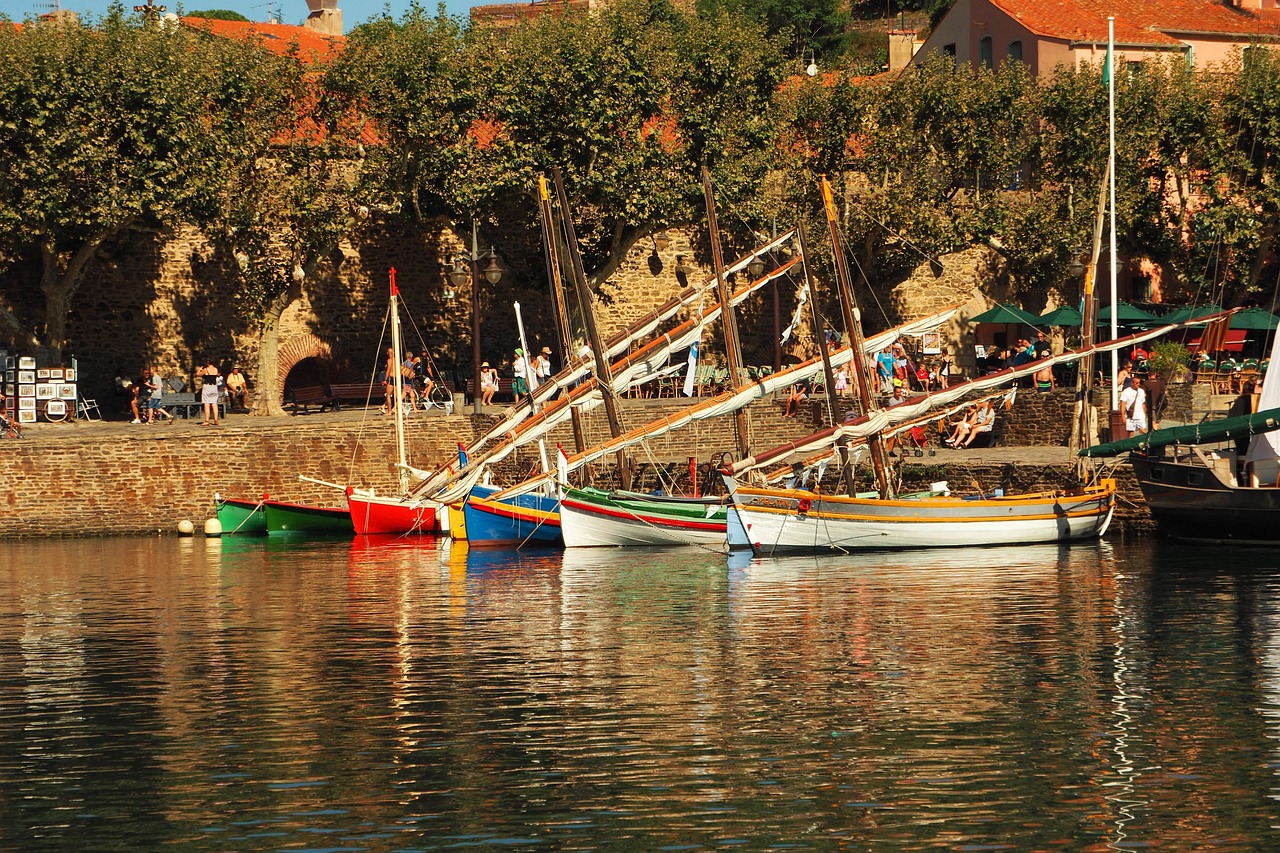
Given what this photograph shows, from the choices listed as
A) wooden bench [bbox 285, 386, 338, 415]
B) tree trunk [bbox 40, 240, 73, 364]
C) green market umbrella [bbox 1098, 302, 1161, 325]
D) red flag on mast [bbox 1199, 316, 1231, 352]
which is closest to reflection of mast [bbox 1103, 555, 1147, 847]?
red flag on mast [bbox 1199, 316, 1231, 352]

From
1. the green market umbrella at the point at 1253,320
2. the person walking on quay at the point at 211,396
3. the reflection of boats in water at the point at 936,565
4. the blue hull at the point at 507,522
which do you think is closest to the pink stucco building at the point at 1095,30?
the green market umbrella at the point at 1253,320

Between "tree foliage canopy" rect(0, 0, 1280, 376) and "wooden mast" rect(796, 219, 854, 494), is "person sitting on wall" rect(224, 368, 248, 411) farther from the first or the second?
"wooden mast" rect(796, 219, 854, 494)

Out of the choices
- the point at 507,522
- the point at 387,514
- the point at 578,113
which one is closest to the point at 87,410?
the point at 387,514

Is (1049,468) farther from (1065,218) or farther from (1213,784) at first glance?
(1213,784)

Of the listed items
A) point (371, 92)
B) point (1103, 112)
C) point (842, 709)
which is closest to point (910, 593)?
point (842, 709)

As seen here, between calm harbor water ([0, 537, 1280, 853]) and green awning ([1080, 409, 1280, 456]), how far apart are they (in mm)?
2288

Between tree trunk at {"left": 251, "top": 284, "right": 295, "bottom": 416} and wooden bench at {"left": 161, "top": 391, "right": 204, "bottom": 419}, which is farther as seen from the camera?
tree trunk at {"left": 251, "top": 284, "right": 295, "bottom": 416}

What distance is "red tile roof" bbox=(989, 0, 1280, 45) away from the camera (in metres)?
56.6

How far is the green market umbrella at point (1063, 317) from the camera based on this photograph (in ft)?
158

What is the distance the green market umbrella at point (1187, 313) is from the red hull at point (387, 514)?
18.7 m

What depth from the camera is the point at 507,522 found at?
38.6m

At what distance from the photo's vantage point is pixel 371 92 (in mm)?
44688

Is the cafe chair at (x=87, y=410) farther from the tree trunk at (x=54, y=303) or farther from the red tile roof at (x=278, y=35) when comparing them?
the red tile roof at (x=278, y=35)

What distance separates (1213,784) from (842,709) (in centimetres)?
453
